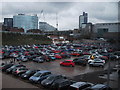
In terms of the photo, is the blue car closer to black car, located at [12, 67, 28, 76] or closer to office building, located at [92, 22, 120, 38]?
black car, located at [12, 67, 28, 76]

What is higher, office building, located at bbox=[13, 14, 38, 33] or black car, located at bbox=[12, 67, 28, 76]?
office building, located at bbox=[13, 14, 38, 33]

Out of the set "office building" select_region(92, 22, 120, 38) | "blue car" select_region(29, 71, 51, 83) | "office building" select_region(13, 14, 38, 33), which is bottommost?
"blue car" select_region(29, 71, 51, 83)

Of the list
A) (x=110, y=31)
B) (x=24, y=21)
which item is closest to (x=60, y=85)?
(x=110, y=31)

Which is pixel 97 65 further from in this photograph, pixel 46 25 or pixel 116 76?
pixel 46 25

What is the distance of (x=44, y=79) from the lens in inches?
448

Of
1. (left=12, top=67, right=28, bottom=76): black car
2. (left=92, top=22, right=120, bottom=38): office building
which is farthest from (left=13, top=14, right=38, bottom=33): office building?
(left=12, top=67, right=28, bottom=76): black car

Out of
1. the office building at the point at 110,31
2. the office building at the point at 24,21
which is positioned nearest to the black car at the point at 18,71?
the office building at the point at 110,31

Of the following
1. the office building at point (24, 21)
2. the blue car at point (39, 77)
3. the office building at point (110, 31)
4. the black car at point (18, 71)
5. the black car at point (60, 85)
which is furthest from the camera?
the office building at point (24, 21)

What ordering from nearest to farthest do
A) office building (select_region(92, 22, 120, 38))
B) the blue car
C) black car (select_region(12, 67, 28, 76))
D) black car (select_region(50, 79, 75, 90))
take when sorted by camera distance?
1. office building (select_region(92, 22, 120, 38))
2. black car (select_region(50, 79, 75, 90))
3. the blue car
4. black car (select_region(12, 67, 28, 76))

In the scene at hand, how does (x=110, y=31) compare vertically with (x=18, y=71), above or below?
above

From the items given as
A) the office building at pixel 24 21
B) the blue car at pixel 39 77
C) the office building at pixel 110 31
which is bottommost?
the blue car at pixel 39 77

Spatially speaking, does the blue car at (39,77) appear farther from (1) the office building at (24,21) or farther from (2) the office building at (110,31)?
(1) the office building at (24,21)

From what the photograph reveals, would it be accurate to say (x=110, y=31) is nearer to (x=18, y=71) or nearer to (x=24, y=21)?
(x=18, y=71)

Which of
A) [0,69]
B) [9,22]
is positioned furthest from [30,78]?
[9,22]
